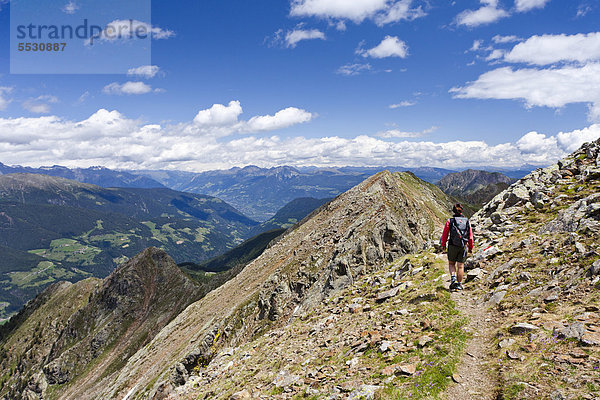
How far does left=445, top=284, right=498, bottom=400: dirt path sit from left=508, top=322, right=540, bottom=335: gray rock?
884mm

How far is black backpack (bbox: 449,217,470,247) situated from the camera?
16.4 metres

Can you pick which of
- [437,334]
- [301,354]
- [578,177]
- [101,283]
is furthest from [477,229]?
[101,283]

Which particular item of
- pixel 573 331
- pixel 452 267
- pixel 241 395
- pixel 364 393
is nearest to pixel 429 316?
pixel 452 267

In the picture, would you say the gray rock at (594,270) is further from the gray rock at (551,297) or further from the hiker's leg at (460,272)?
the hiker's leg at (460,272)

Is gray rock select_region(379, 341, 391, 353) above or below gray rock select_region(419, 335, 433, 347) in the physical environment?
below

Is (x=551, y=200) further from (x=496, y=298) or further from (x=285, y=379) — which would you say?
(x=285, y=379)

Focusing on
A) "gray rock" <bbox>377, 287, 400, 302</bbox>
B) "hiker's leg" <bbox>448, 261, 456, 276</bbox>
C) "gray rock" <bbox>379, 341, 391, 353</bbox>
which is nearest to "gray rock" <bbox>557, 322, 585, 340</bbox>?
"gray rock" <bbox>379, 341, 391, 353</bbox>

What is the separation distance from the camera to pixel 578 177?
2286 centimetres

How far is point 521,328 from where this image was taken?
1044cm

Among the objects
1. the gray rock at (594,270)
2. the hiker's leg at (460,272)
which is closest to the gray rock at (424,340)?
the hiker's leg at (460,272)

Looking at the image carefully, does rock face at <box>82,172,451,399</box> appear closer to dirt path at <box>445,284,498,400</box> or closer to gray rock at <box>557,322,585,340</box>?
dirt path at <box>445,284,498,400</box>

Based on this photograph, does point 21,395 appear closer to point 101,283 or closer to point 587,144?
point 101,283

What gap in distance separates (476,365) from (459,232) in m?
8.47

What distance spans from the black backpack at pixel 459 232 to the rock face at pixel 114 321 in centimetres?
11125
